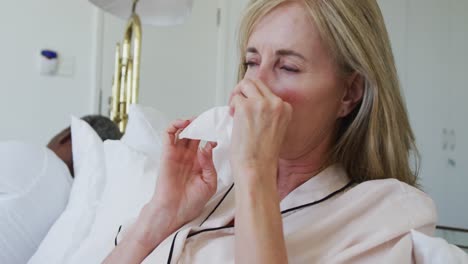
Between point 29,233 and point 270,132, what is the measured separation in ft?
2.53

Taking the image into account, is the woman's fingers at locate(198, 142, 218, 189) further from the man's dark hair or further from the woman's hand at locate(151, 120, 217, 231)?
the man's dark hair

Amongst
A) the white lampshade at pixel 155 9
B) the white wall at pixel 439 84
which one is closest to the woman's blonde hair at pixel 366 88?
the white lampshade at pixel 155 9

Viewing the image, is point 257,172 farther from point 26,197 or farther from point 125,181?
point 26,197

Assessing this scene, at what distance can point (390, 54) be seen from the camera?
2.81ft

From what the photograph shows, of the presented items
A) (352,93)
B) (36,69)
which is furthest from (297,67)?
(36,69)

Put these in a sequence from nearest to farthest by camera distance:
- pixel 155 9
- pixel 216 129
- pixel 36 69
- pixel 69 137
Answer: pixel 216 129 < pixel 69 137 < pixel 155 9 < pixel 36 69

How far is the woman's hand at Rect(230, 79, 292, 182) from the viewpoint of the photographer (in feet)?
2.19

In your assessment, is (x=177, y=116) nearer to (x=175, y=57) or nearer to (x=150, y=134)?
(x=175, y=57)

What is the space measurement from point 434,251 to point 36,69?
1981 millimetres

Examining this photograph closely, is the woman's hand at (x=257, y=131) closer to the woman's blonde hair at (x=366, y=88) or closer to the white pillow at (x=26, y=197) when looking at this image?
the woman's blonde hair at (x=366, y=88)

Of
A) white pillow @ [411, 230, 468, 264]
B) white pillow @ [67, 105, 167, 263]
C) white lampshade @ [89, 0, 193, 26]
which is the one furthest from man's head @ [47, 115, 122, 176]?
white pillow @ [411, 230, 468, 264]

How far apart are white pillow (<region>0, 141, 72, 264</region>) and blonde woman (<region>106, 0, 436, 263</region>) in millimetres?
358

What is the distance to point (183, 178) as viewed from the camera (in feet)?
3.06

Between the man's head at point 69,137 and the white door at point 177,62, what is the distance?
0.78m
